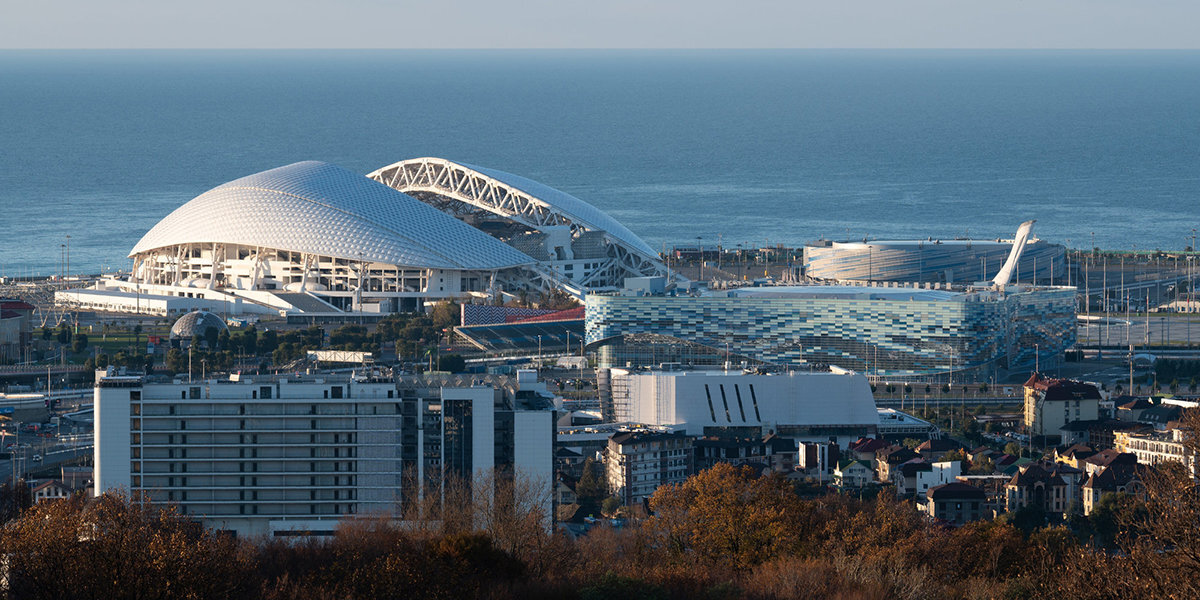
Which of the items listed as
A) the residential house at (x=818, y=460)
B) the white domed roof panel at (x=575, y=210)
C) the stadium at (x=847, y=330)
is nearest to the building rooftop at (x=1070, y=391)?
the residential house at (x=818, y=460)

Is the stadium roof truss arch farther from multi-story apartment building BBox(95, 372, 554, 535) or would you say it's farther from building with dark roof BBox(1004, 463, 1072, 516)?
multi-story apartment building BBox(95, 372, 554, 535)

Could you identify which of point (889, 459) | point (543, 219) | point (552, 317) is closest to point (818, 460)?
point (889, 459)

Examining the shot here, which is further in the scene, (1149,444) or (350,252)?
(350,252)

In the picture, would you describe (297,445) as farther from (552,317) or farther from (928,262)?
(928,262)

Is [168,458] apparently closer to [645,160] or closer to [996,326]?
[996,326]

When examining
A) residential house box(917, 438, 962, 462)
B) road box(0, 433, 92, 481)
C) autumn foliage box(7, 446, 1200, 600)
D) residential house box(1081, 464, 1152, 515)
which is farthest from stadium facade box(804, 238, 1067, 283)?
autumn foliage box(7, 446, 1200, 600)
